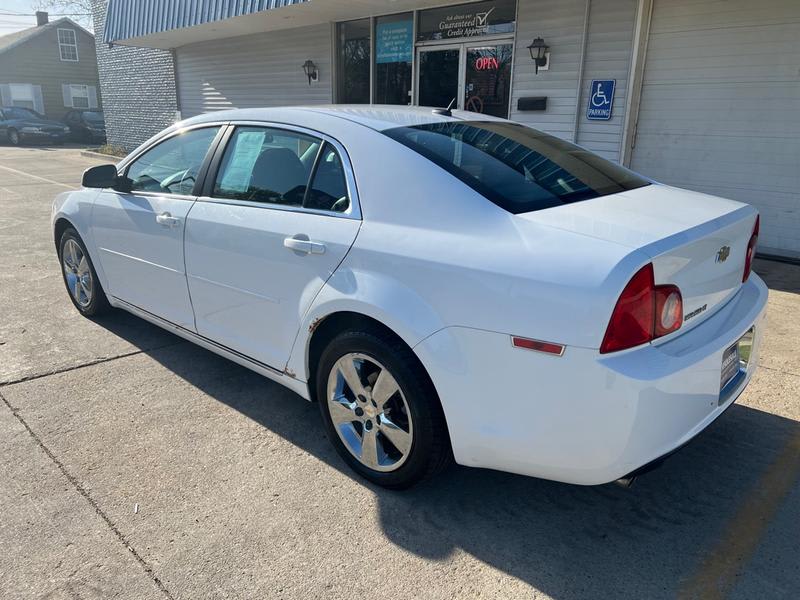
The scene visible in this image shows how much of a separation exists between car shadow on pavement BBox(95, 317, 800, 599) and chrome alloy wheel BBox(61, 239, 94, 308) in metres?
2.31

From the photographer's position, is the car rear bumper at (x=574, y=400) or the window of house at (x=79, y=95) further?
the window of house at (x=79, y=95)

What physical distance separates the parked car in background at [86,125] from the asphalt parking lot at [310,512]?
25.8m

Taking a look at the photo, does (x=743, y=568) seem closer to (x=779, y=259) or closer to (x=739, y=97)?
(x=779, y=259)

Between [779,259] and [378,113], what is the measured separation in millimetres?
5719

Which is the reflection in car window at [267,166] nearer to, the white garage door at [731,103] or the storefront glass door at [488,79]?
the white garage door at [731,103]

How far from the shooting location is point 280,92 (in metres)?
12.4

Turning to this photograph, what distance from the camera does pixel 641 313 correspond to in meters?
2.02

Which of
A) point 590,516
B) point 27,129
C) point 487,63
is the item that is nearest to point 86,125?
point 27,129

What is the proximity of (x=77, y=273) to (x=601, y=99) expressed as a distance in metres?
6.36

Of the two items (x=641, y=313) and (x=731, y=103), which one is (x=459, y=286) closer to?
(x=641, y=313)

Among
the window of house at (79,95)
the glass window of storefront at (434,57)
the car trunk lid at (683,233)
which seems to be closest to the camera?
the car trunk lid at (683,233)

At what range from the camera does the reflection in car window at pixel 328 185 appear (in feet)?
9.10

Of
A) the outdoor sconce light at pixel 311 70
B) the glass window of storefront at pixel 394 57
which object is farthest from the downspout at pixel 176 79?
the glass window of storefront at pixel 394 57

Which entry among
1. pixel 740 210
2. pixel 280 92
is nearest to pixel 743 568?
pixel 740 210
